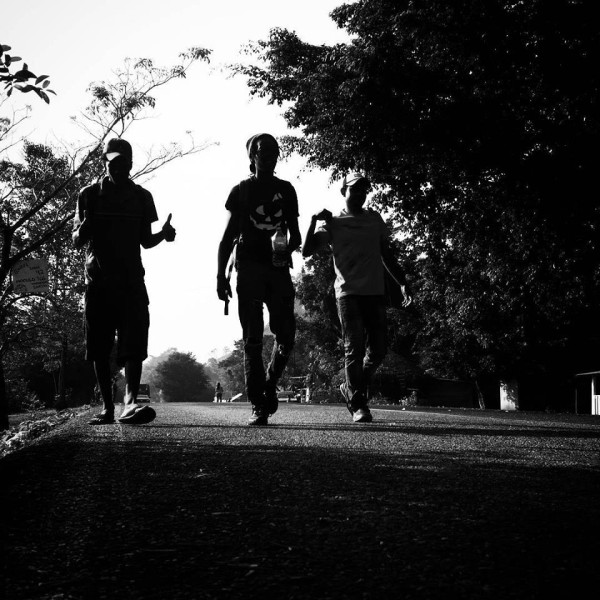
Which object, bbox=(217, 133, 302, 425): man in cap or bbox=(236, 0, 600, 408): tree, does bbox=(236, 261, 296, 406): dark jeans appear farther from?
bbox=(236, 0, 600, 408): tree

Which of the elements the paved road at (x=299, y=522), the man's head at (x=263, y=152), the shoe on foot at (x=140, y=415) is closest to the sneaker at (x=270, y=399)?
the shoe on foot at (x=140, y=415)

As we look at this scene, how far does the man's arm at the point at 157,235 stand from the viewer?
666 centimetres

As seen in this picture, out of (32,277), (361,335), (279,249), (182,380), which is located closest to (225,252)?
(279,249)

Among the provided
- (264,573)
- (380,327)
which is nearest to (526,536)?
(264,573)

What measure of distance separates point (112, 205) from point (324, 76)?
10910mm

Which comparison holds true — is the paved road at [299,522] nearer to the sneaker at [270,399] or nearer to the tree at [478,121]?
the sneaker at [270,399]

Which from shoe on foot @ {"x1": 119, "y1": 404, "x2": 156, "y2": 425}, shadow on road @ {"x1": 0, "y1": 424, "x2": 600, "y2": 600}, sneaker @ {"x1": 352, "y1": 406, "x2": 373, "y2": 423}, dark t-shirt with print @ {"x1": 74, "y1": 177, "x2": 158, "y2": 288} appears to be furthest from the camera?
sneaker @ {"x1": 352, "y1": 406, "x2": 373, "y2": 423}

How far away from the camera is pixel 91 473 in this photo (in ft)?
10.5

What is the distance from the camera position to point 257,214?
6754 millimetres

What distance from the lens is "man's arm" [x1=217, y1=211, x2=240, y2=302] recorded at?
22.2ft

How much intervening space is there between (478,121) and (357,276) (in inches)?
386

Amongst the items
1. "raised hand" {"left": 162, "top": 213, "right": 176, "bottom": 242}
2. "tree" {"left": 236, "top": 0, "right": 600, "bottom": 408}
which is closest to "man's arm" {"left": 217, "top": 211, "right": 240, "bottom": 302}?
"raised hand" {"left": 162, "top": 213, "right": 176, "bottom": 242}

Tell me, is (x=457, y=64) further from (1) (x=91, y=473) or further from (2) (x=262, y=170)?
(1) (x=91, y=473)

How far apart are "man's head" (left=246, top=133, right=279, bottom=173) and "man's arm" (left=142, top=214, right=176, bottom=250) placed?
87cm
